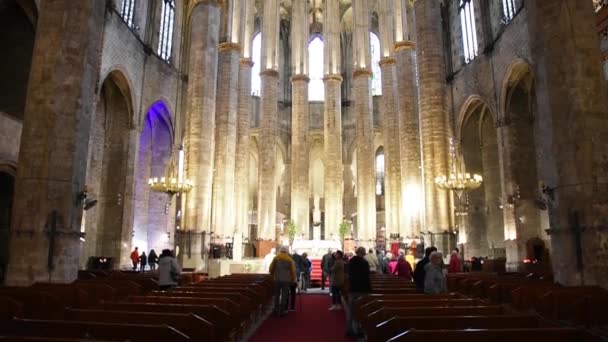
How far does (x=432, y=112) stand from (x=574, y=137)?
27.6 ft

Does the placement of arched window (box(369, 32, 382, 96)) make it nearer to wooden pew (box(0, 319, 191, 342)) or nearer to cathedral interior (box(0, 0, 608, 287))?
cathedral interior (box(0, 0, 608, 287))

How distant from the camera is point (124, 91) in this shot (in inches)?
872

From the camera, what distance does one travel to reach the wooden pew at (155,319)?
389cm

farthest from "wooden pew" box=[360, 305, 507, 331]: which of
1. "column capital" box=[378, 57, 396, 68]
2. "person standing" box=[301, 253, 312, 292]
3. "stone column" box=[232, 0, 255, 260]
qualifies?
"column capital" box=[378, 57, 396, 68]

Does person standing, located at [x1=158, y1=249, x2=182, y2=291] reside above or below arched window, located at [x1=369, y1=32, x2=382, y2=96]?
below

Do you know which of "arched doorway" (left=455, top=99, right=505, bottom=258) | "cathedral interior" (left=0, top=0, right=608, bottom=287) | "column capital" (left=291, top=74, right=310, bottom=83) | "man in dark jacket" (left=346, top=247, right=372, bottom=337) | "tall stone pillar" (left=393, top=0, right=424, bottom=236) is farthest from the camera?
"column capital" (left=291, top=74, right=310, bottom=83)

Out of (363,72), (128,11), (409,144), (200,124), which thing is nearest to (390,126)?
(409,144)

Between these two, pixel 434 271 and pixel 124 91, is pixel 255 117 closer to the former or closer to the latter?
pixel 124 91

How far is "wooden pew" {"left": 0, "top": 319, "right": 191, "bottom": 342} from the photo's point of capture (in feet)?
10.3

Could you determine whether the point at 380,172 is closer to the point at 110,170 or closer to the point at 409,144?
the point at 409,144

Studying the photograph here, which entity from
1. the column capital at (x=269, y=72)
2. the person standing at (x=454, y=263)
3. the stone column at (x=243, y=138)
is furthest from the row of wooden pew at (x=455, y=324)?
the column capital at (x=269, y=72)

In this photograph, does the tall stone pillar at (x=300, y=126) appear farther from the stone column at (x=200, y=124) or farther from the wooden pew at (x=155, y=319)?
the wooden pew at (x=155, y=319)

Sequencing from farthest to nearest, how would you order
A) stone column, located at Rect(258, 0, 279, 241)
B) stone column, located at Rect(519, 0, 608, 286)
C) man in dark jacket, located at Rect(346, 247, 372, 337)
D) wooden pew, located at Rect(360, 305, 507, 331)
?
stone column, located at Rect(258, 0, 279, 241) → stone column, located at Rect(519, 0, 608, 286) → man in dark jacket, located at Rect(346, 247, 372, 337) → wooden pew, located at Rect(360, 305, 507, 331)

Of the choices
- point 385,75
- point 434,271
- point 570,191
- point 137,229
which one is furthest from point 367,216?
point 434,271
